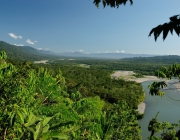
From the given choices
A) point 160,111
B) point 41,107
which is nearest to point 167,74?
point 41,107

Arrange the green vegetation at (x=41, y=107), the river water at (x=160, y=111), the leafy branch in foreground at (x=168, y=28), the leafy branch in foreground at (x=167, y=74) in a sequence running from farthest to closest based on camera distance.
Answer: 1. the river water at (x=160, y=111)
2. the leafy branch in foreground at (x=167, y=74)
3. the green vegetation at (x=41, y=107)
4. the leafy branch in foreground at (x=168, y=28)

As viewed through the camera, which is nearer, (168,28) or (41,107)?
(168,28)

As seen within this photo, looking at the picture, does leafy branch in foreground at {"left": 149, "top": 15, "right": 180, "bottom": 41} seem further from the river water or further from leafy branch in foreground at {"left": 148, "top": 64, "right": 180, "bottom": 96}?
the river water

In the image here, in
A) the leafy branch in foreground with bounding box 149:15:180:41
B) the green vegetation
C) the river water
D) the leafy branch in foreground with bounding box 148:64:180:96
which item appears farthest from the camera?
the river water

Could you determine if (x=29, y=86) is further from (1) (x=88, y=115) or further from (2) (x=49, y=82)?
(1) (x=88, y=115)

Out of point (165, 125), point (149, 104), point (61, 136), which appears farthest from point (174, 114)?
point (61, 136)

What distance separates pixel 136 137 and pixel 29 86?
1805 centimetres

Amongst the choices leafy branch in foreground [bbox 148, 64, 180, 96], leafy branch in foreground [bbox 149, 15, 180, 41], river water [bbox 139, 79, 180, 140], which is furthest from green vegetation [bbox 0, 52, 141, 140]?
river water [bbox 139, 79, 180, 140]

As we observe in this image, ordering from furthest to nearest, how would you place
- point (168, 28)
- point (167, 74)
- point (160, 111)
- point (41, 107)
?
point (160, 111)
point (167, 74)
point (41, 107)
point (168, 28)

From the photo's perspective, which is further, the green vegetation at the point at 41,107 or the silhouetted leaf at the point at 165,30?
the green vegetation at the point at 41,107

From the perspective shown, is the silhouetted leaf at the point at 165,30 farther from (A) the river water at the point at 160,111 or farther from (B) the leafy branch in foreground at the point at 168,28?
(A) the river water at the point at 160,111

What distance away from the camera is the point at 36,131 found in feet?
3.50

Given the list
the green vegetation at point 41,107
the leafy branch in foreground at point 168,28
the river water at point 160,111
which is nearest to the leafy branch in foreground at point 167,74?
the green vegetation at point 41,107

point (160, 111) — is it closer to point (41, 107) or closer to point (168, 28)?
point (41, 107)
